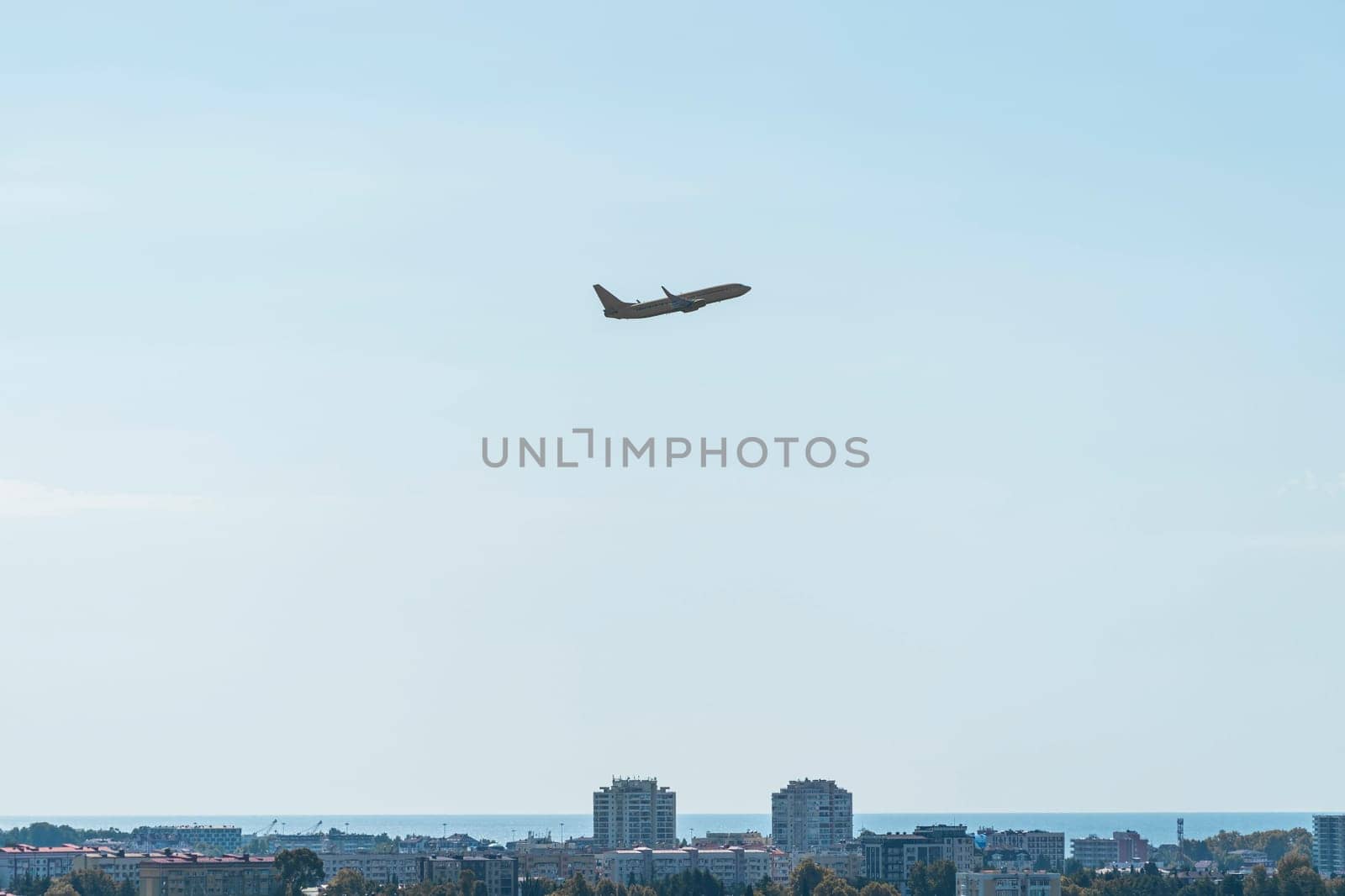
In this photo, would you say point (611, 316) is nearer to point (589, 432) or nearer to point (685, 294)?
point (685, 294)

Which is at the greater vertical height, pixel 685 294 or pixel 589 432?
pixel 685 294

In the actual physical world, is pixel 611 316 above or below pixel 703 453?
above

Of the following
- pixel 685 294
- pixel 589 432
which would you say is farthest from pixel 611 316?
pixel 589 432

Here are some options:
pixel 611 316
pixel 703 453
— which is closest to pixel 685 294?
pixel 611 316

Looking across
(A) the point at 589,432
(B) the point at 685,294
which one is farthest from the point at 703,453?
(B) the point at 685,294

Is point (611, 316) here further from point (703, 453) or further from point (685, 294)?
point (703, 453)

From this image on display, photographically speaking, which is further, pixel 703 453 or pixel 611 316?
pixel 611 316

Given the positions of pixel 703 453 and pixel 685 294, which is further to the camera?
pixel 685 294
